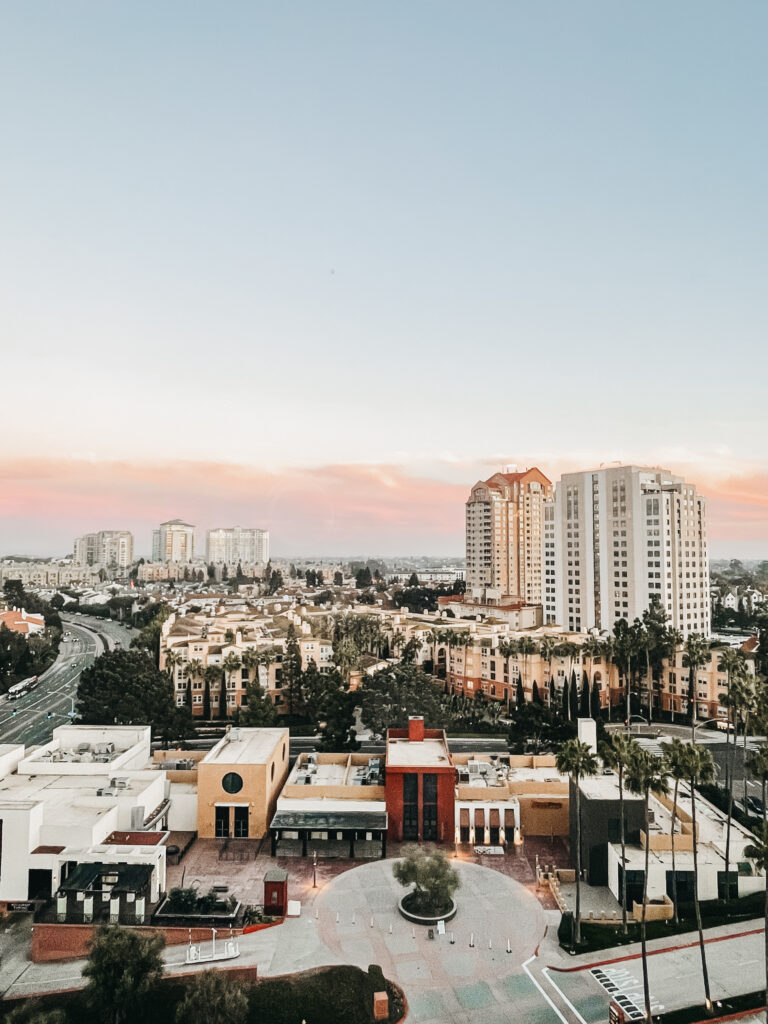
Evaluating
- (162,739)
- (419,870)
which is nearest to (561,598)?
(162,739)

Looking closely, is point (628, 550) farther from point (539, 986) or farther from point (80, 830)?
point (80, 830)

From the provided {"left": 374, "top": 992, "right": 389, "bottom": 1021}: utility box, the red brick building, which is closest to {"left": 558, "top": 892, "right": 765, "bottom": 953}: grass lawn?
{"left": 374, "top": 992, "right": 389, "bottom": 1021}: utility box

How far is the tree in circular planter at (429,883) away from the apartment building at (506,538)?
123 m

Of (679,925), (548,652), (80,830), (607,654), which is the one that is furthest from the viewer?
(607,654)

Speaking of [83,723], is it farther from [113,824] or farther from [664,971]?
[664,971]

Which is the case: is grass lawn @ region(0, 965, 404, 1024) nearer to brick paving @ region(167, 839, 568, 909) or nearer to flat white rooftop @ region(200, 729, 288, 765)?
brick paving @ region(167, 839, 568, 909)

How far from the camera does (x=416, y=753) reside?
46.6 m

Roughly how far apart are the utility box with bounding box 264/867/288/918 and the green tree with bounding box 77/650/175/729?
32.5 meters

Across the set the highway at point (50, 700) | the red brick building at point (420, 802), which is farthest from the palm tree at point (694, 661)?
the highway at point (50, 700)

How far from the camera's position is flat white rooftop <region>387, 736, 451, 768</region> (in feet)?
143

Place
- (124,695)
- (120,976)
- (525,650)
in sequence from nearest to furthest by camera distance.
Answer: (120,976) < (124,695) < (525,650)

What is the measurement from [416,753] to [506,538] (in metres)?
116

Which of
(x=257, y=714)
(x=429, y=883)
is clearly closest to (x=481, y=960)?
(x=429, y=883)

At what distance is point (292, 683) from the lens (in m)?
76.2
